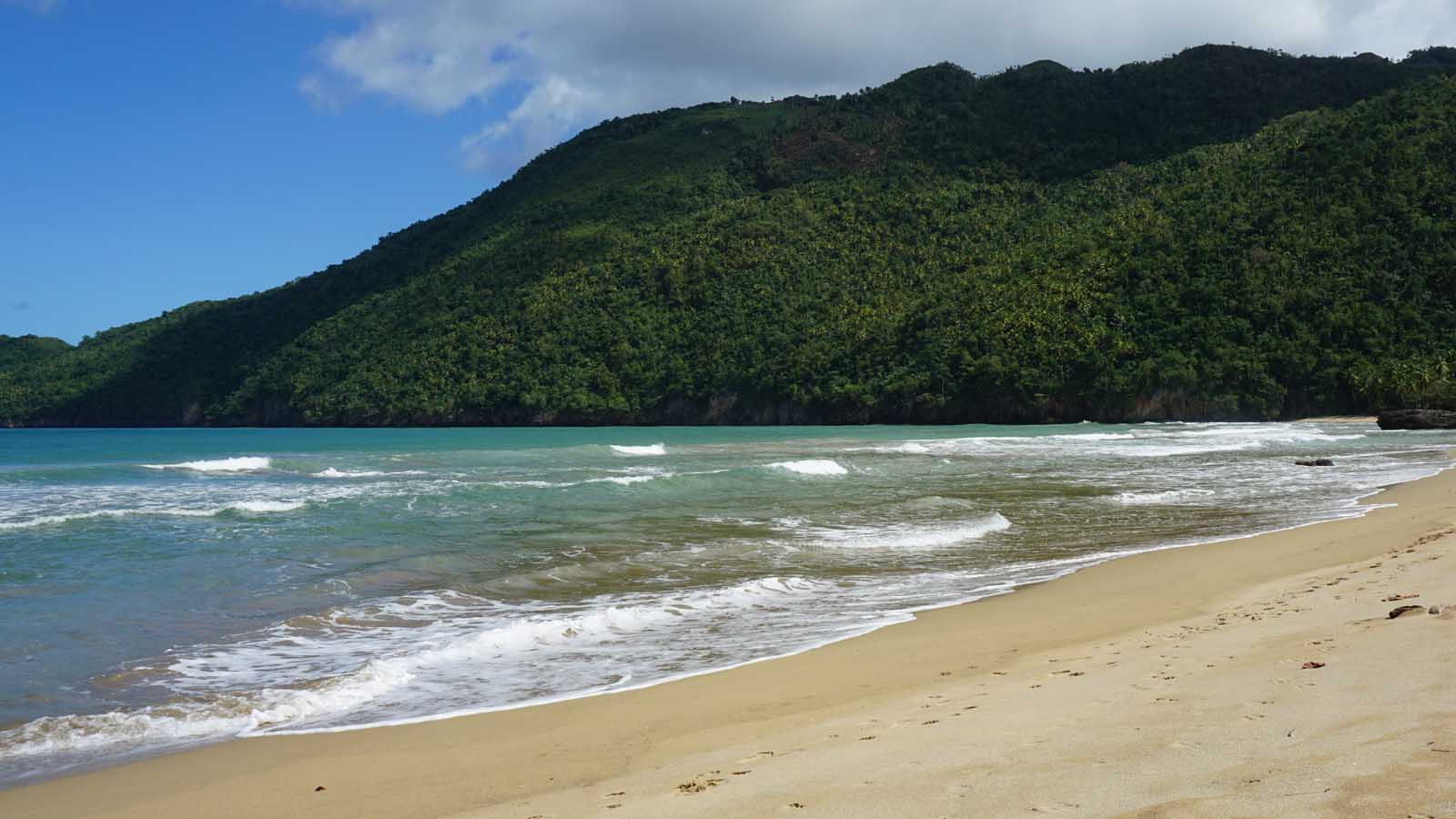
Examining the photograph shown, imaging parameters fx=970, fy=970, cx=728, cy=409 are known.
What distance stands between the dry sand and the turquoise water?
0.71m

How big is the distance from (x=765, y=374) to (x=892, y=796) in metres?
88.1

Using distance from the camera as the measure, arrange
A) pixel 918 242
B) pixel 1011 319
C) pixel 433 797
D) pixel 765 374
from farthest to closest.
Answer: pixel 918 242 → pixel 765 374 → pixel 1011 319 → pixel 433 797

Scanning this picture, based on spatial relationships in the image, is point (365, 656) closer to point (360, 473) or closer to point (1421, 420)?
point (360, 473)

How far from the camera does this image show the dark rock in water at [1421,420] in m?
44.3

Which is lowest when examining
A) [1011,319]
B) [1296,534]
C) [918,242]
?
[1296,534]

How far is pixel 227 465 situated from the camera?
32.5 metres

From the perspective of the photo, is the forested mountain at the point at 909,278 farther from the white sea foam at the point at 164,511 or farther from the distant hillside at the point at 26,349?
the white sea foam at the point at 164,511

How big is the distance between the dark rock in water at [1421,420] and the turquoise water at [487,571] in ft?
73.0

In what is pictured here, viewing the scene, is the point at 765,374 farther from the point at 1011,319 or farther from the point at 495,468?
the point at 495,468

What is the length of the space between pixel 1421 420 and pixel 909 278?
58973mm

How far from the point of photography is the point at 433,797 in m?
4.39

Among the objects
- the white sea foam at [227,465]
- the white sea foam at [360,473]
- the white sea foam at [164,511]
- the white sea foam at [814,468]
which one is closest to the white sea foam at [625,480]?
the white sea foam at [814,468]

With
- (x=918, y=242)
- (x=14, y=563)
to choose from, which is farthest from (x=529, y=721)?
(x=918, y=242)

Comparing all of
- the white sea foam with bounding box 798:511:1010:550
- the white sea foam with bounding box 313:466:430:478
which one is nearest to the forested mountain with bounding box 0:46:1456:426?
the white sea foam with bounding box 798:511:1010:550
